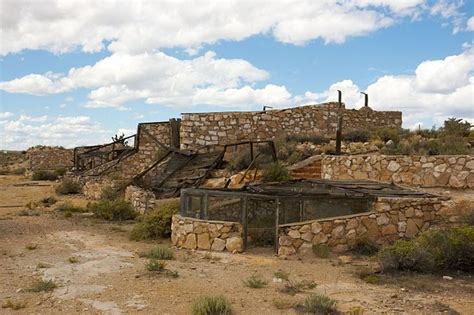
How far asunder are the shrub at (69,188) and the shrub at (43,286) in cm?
1578

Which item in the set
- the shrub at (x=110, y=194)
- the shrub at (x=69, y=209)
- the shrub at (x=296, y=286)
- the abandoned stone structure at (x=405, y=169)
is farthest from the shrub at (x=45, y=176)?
the shrub at (x=296, y=286)

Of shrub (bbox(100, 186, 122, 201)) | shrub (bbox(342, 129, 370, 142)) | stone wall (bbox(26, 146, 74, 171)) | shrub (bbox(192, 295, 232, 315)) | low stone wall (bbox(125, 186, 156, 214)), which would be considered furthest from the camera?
stone wall (bbox(26, 146, 74, 171))

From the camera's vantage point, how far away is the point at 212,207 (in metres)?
11.1

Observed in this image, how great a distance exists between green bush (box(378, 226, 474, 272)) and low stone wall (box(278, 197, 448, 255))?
1.65 m

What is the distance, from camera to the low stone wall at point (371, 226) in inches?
403

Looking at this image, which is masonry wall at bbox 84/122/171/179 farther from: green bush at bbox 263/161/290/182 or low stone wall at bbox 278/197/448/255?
low stone wall at bbox 278/197/448/255

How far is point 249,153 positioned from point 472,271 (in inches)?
370

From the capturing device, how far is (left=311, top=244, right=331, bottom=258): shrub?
10047 mm

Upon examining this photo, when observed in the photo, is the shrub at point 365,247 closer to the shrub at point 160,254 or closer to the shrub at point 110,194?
the shrub at point 160,254

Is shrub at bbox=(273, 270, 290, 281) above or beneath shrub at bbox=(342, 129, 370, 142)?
beneath

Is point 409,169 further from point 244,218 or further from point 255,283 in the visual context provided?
point 255,283

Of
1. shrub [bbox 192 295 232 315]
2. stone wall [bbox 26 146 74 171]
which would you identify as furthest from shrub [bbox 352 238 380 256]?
stone wall [bbox 26 146 74 171]

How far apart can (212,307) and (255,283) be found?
153 cm

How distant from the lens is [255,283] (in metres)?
7.81
